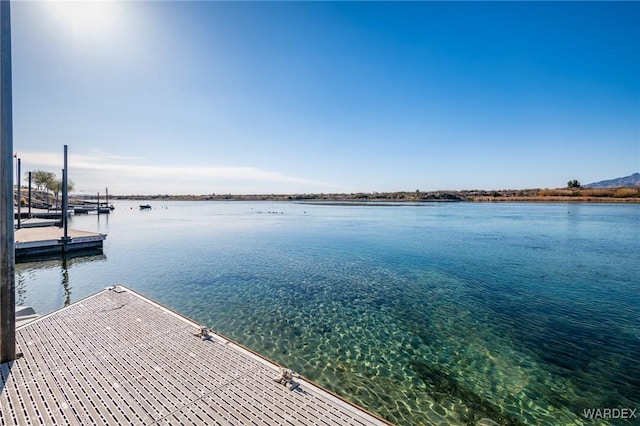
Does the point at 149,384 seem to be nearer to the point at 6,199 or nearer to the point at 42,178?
the point at 6,199

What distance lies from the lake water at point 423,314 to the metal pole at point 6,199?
15.0 feet

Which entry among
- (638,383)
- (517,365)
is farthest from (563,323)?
(517,365)

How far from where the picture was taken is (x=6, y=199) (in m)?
5.04

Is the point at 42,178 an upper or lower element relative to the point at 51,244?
upper

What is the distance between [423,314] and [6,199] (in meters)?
10.9

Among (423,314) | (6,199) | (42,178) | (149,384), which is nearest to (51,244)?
(6,199)

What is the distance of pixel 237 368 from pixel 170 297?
7689mm

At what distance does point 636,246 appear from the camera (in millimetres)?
22078

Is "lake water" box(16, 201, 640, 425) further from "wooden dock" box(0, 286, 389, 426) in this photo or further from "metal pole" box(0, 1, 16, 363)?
"metal pole" box(0, 1, 16, 363)

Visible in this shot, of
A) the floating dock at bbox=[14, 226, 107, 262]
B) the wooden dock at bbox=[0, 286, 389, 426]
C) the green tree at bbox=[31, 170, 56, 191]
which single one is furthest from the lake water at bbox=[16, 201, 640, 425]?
the green tree at bbox=[31, 170, 56, 191]

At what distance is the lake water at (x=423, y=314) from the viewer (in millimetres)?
5977

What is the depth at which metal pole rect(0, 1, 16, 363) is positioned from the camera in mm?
4898

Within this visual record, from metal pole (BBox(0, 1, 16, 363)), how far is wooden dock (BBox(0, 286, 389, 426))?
1.95ft

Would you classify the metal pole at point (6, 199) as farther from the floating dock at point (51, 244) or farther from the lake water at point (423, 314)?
the floating dock at point (51, 244)
